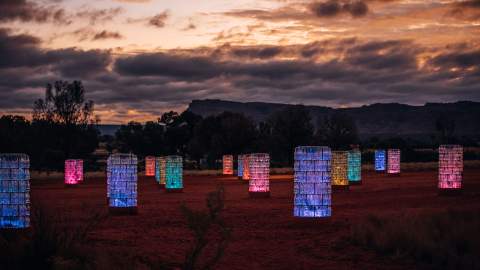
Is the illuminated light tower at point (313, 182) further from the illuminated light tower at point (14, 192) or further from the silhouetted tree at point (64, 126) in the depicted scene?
the silhouetted tree at point (64, 126)

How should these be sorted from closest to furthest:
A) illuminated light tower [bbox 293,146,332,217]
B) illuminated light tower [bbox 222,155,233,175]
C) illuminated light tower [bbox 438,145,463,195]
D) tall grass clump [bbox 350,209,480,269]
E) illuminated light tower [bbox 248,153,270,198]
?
tall grass clump [bbox 350,209,480,269]
illuminated light tower [bbox 293,146,332,217]
illuminated light tower [bbox 438,145,463,195]
illuminated light tower [bbox 248,153,270,198]
illuminated light tower [bbox 222,155,233,175]

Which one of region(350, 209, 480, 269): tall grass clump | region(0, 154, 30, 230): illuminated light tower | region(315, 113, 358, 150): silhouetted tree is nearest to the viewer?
region(350, 209, 480, 269): tall grass clump

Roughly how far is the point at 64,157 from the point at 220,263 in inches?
2225

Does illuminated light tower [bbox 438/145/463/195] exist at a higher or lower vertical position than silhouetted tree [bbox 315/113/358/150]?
lower

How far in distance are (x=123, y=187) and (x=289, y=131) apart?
48392mm

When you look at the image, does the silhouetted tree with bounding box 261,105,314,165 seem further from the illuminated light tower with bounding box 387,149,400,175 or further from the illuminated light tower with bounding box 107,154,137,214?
the illuminated light tower with bounding box 107,154,137,214

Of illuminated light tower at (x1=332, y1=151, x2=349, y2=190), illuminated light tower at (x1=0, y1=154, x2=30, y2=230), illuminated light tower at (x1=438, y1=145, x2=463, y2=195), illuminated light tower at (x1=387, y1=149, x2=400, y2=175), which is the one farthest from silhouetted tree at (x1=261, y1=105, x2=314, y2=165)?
illuminated light tower at (x1=0, y1=154, x2=30, y2=230)

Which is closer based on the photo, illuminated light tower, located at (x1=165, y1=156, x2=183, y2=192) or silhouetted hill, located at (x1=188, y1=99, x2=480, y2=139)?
illuminated light tower, located at (x1=165, y1=156, x2=183, y2=192)

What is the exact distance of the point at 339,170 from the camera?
27.7m

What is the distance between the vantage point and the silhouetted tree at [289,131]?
66750 millimetres

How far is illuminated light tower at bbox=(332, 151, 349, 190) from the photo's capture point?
89.8 feet

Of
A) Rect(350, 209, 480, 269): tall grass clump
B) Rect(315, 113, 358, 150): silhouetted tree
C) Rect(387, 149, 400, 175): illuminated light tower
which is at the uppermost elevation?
Rect(315, 113, 358, 150): silhouetted tree

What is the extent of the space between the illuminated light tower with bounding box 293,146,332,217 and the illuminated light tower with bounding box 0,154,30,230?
6324 mm

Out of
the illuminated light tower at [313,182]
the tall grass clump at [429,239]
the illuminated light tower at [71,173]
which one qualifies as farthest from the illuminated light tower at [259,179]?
the illuminated light tower at [71,173]
